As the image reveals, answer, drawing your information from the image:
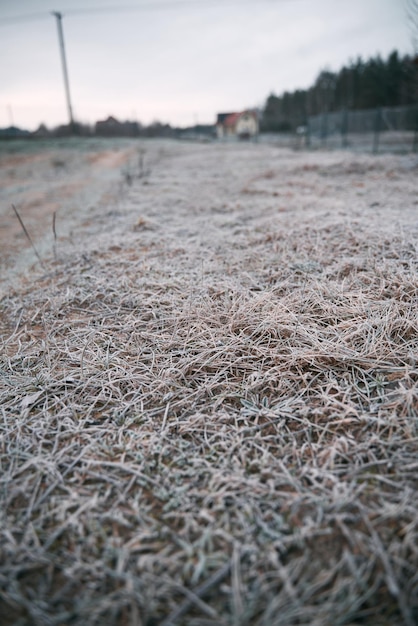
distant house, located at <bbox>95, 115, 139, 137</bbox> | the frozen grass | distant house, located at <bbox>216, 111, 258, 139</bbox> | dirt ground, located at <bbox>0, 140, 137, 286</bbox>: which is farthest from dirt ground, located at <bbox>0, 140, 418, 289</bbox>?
distant house, located at <bbox>216, 111, 258, 139</bbox>

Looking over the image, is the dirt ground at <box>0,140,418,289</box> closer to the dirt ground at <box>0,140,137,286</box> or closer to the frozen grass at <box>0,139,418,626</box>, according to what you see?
the dirt ground at <box>0,140,137,286</box>

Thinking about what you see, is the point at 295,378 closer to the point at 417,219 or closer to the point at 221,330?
the point at 221,330

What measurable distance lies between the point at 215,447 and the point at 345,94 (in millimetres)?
52314

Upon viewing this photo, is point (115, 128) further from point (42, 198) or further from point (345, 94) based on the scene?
point (42, 198)

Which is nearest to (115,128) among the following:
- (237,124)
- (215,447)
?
(237,124)

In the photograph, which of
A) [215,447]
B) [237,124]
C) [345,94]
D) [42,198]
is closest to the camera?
[215,447]

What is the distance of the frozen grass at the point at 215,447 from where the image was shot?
2.82 feet

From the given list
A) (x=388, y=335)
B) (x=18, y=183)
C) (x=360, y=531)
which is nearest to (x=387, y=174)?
(x=388, y=335)

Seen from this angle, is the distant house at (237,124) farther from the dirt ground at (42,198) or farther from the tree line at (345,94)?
the dirt ground at (42,198)

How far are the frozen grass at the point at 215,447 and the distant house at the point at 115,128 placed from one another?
132 feet

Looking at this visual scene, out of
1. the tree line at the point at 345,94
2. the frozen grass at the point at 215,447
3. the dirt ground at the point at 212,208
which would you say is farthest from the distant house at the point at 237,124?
the frozen grass at the point at 215,447

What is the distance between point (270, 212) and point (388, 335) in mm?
2997

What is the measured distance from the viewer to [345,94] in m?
42.5

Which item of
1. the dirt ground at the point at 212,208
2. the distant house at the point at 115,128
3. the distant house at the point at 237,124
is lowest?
the dirt ground at the point at 212,208
